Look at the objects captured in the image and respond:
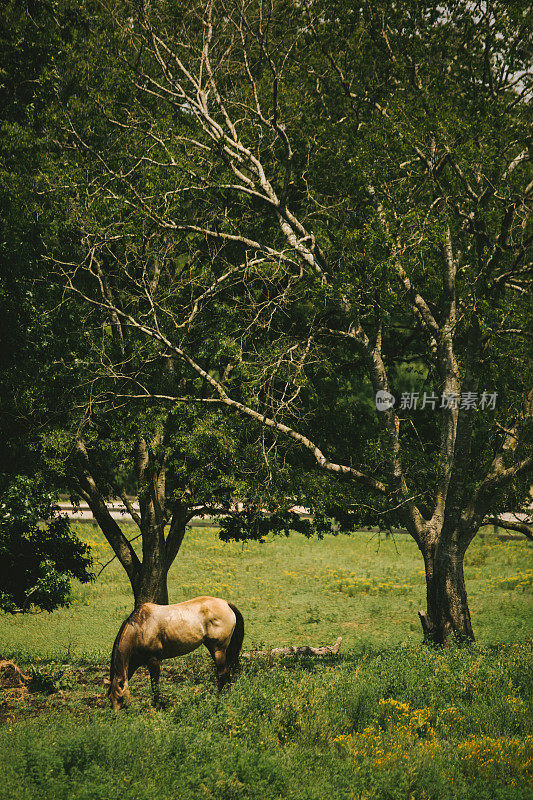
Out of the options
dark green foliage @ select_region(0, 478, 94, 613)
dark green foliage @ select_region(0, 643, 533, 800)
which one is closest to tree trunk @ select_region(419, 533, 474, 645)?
dark green foliage @ select_region(0, 643, 533, 800)

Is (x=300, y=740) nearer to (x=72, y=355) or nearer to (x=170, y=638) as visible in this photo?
(x=170, y=638)

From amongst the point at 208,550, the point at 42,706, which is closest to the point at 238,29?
the point at 42,706

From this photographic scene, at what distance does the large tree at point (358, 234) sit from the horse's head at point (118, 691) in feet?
17.8

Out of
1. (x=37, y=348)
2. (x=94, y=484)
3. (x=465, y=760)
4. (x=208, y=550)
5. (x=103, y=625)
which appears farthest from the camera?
(x=208, y=550)

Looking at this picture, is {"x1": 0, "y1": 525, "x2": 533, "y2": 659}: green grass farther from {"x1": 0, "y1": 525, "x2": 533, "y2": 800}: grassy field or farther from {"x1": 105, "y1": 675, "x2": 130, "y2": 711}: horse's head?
{"x1": 105, "y1": 675, "x2": 130, "y2": 711}: horse's head

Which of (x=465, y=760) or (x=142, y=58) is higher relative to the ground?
(x=142, y=58)

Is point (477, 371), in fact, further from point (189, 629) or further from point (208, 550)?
point (208, 550)

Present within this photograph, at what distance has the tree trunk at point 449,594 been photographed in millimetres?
14102

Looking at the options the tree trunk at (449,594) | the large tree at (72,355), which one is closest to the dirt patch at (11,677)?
the large tree at (72,355)

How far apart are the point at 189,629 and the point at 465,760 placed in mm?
4796

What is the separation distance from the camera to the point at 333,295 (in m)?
14.1
